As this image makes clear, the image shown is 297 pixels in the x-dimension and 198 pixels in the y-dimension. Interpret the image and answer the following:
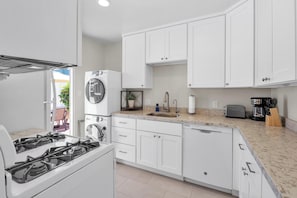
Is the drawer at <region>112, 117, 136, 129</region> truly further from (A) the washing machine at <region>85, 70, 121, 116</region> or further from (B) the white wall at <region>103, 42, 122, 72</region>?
(B) the white wall at <region>103, 42, 122, 72</region>

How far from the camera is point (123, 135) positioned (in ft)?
8.35

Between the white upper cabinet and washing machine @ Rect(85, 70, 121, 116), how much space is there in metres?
1.90

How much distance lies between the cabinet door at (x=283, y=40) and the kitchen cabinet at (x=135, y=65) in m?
1.93

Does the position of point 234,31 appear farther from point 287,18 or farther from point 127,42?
point 127,42

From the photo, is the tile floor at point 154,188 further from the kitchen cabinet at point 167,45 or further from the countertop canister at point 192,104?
the kitchen cabinet at point 167,45

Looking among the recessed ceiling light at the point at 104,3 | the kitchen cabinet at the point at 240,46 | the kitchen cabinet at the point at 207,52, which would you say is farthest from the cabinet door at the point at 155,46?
the kitchen cabinet at the point at 240,46

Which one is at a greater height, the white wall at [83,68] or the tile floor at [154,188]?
the white wall at [83,68]

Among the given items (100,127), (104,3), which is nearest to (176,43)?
(104,3)

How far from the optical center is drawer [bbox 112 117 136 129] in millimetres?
2453

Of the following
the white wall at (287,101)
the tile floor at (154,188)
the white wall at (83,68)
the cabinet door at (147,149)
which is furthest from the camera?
the white wall at (83,68)

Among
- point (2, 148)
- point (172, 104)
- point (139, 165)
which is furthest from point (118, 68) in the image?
point (2, 148)

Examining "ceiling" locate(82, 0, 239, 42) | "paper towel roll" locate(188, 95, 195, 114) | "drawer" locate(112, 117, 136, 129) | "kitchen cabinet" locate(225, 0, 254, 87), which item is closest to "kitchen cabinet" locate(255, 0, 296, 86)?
"kitchen cabinet" locate(225, 0, 254, 87)

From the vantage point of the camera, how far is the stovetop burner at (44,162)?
612mm

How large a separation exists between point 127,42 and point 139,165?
2.36m
